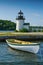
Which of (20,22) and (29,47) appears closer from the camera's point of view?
(29,47)

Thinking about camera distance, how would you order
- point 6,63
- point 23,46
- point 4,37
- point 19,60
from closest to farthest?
point 6,63
point 19,60
point 23,46
point 4,37

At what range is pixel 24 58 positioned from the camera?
32719mm

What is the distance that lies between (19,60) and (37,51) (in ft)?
20.0

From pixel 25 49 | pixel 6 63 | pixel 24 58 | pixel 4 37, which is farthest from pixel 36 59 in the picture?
pixel 4 37

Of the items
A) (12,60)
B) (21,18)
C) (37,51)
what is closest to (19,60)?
(12,60)

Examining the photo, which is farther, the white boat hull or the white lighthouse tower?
the white lighthouse tower

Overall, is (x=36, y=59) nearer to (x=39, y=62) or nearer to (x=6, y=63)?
(x=39, y=62)

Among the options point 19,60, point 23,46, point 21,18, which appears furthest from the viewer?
point 21,18

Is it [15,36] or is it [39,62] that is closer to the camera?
[39,62]

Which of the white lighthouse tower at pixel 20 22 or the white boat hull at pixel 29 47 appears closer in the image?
the white boat hull at pixel 29 47

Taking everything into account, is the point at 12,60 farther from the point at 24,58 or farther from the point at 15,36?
the point at 15,36

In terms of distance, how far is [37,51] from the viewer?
3697 cm

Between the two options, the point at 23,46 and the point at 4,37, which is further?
the point at 4,37

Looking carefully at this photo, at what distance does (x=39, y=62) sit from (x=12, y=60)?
3443 mm
